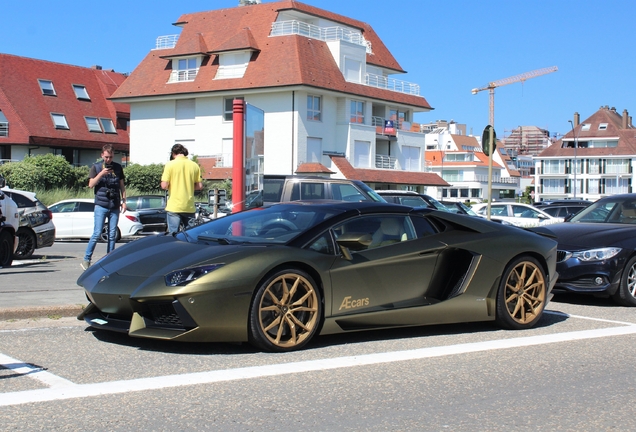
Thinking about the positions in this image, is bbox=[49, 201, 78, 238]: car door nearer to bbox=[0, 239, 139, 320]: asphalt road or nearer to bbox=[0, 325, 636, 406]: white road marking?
bbox=[0, 239, 139, 320]: asphalt road

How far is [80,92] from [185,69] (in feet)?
32.9

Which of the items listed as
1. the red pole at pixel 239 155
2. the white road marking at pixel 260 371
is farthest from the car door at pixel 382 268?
the red pole at pixel 239 155

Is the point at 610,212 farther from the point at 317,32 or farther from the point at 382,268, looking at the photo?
the point at 317,32

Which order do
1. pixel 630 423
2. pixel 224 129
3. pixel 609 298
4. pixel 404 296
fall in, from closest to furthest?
1. pixel 630 423
2. pixel 404 296
3. pixel 609 298
4. pixel 224 129

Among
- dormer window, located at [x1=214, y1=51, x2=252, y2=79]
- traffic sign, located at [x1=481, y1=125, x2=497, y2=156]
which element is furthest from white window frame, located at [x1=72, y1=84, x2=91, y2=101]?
traffic sign, located at [x1=481, y1=125, x2=497, y2=156]

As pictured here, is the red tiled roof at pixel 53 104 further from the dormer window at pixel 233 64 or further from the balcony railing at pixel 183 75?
the dormer window at pixel 233 64

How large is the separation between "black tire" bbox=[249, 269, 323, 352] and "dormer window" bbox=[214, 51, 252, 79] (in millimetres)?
51027

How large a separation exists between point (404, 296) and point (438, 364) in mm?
985

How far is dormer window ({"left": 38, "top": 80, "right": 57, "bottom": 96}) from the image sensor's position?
197ft

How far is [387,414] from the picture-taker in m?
4.82

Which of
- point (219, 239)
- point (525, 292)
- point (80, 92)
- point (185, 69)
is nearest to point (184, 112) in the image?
point (185, 69)

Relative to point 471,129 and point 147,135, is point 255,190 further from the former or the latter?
point 471,129

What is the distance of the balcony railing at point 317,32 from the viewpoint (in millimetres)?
56516

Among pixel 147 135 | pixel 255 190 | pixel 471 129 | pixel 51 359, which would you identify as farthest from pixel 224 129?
pixel 471 129
